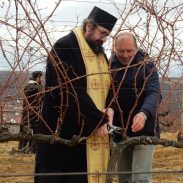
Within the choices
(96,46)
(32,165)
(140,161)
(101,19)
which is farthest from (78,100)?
(32,165)

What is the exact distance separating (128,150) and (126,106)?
364mm

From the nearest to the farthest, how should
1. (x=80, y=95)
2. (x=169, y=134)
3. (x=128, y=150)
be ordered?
(x=80, y=95) < (x=128, y=150) < (x=169, y=134)

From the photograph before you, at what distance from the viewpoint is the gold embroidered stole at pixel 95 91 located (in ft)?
10.6

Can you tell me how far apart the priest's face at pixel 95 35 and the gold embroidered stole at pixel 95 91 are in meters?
0.03

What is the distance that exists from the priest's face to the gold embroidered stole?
0.10ft

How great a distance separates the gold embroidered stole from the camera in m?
3.23

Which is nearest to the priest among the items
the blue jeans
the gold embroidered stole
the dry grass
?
the gold embroidered stole

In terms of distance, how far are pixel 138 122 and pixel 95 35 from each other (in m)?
0.52

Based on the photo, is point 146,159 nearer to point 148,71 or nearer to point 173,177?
point 148,71

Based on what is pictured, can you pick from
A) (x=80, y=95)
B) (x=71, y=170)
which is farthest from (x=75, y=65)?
(x=71, y=170)

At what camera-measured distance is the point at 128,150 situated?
12.2ft

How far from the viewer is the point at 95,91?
129 inches

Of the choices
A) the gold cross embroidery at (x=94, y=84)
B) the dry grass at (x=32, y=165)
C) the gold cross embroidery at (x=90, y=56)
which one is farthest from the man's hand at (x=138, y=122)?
the dry grass at (x=32, y=165)

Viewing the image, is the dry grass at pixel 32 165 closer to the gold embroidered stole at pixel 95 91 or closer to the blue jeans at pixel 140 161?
the blue jeans at pixel 140 161
